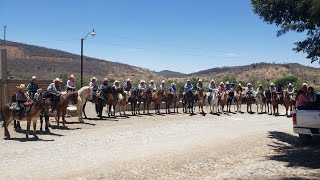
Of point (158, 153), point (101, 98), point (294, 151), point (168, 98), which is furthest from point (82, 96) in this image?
point (294, 151)

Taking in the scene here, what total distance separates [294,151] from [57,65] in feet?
232

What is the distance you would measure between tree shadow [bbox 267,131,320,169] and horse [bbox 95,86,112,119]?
10.1 meters

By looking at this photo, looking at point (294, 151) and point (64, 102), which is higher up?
point (64, 102)

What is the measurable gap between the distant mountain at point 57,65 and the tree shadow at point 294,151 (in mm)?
51540

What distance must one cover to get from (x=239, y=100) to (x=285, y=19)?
16.5 metres

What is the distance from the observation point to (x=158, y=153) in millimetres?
13820

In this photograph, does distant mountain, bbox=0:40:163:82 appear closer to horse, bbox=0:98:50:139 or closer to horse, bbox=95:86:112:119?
horse, bbox=95:86:112:119

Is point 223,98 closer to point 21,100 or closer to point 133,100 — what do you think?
point 133,100

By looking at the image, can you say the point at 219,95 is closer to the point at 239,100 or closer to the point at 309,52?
the point at 239,100

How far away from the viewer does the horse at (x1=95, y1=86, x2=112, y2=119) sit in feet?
79.6

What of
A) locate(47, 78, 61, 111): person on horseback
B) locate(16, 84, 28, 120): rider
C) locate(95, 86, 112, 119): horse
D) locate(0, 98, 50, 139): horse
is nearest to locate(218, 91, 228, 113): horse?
locate(95, 86, 112, 119): horse

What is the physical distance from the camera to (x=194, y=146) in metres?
15.4

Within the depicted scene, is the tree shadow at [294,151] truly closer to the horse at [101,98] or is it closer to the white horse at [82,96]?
the white horse at [82,96]

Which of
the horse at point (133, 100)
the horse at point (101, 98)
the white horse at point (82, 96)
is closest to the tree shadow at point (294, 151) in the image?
the white horse at point (82, 96)
